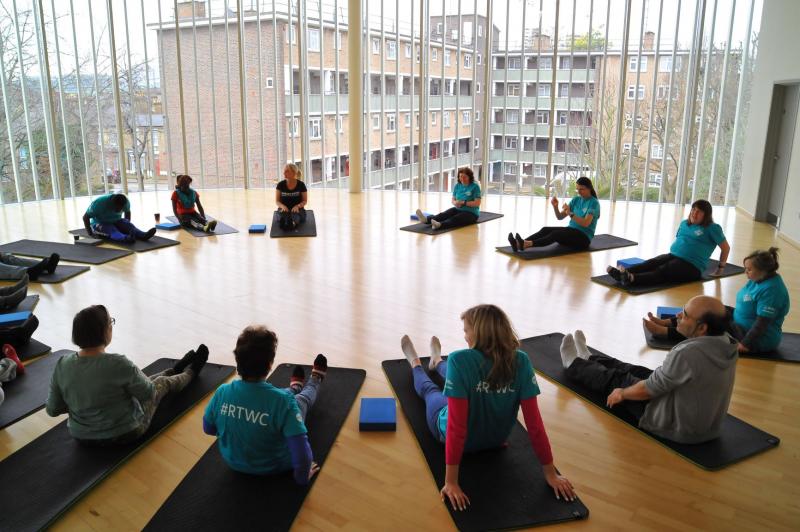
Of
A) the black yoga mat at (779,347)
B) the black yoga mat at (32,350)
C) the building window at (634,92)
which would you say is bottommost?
the black yoga mat at (32,350)

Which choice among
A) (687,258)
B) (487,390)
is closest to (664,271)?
(687,258)

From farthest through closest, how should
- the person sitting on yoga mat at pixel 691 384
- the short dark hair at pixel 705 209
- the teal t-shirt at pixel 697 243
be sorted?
1. the teal t-shirt at pixel 697 243
2. the short dark hair at pixel 705 209
3. the person sitting on yoga mat at pixel 691 384

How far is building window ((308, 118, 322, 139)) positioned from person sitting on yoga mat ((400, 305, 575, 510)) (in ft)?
30.0

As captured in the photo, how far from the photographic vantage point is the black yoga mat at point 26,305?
4.34m

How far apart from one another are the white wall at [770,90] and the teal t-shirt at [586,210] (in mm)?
2326

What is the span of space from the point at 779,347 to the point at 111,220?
249 inches

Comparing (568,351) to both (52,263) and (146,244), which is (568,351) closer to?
(52,263)

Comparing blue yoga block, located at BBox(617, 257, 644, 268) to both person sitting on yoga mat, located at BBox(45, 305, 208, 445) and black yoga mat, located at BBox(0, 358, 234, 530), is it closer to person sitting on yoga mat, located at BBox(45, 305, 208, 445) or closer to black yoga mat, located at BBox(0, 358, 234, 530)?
black yoga mat, located at BBox(0, 358, 234, 530)

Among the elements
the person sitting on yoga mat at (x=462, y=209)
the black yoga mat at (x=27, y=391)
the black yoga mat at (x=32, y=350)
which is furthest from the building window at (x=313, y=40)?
the black yoga mat at (x=27, y=391)

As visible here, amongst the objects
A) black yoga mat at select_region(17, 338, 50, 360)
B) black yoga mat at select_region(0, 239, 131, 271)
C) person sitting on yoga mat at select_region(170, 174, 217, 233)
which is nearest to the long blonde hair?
black yoga mat at select_region(17, 338, 50, 360)

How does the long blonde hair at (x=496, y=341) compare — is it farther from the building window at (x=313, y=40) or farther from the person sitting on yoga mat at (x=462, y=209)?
the building window at (x=313, y=40)

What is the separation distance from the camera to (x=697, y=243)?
5.06m

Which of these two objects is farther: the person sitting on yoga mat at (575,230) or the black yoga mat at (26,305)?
the person sitting on yoga mat at (575,230)

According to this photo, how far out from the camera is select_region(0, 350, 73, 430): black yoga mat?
9.64 ft
